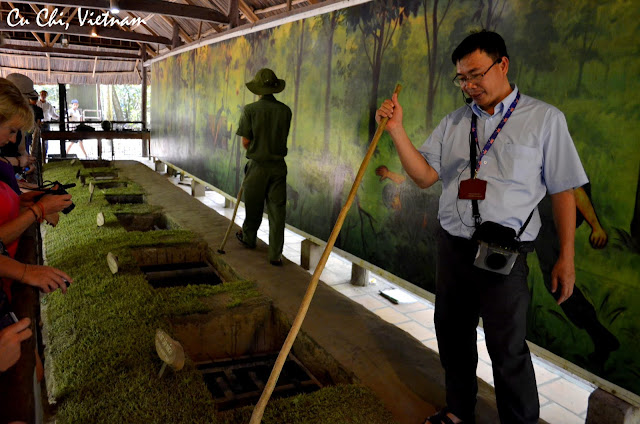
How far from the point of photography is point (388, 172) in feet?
15.1

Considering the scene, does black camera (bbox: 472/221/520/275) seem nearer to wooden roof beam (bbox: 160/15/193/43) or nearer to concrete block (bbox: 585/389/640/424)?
concrete block (bbox: 585/389/640/424)

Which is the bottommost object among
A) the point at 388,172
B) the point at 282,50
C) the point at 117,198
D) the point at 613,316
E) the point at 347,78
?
the point at 117,198

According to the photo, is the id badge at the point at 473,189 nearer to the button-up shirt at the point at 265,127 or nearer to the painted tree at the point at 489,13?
the painted tree at the point at 489,13

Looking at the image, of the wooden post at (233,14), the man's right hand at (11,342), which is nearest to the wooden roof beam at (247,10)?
the wooden post at (233,14)

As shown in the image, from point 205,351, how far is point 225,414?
1.18m

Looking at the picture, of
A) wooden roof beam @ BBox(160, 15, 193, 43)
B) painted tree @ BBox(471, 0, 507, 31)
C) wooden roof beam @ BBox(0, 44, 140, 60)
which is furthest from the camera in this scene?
wooden roof beam @ BBox(0, 44, 140, 60)

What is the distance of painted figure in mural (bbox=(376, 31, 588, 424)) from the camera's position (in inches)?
78.5

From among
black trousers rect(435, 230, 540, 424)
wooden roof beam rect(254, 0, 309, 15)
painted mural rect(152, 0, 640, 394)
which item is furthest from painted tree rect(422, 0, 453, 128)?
wooden roof beam rect(254, 0, 309, 15)

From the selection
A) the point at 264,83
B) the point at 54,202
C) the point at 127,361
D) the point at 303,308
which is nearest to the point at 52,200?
the point at 54,202

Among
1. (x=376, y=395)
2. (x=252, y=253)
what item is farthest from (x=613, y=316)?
(x=252, y=253)

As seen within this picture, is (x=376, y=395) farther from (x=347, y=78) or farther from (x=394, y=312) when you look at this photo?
(x=347, y=78)

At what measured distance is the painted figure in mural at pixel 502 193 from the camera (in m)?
2.00

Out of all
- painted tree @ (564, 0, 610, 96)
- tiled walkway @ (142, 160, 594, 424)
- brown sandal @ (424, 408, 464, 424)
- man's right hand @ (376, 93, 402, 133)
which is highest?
painted tree @ (564, 0, 610, 96)

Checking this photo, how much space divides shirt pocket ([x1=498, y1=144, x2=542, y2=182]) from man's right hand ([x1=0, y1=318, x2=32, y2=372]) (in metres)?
1.92
